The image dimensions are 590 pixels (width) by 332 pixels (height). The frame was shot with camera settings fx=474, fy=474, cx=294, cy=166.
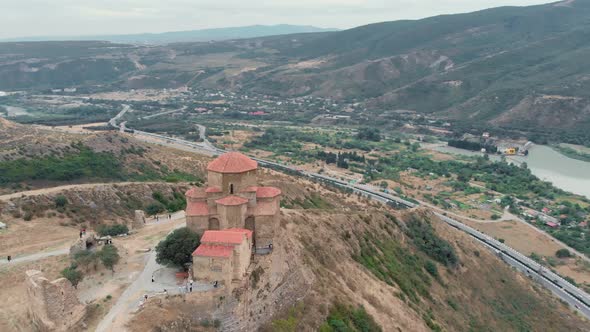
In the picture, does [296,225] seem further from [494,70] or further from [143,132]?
[494,70]

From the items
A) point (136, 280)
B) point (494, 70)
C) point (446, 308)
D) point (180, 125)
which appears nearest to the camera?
point (136, 280)

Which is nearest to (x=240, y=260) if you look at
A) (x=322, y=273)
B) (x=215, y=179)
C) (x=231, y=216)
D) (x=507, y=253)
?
(x=231, y=216)

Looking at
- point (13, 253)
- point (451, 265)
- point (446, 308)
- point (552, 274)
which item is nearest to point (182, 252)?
point (13, 253)

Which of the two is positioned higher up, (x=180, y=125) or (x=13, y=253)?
(x=13, y=253)

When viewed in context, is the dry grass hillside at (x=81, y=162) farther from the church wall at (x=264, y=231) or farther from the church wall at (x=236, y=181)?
the church wall at (x=264, y=231)

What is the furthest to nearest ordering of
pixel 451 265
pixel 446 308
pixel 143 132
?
pixel 143 132 < pixel 451 265 < pixel 446 308

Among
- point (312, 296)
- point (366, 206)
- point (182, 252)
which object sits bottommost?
point (366, 206)

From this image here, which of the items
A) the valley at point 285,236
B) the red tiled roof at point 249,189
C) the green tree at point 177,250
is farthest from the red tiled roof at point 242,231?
the red tiled roof at point 249,189

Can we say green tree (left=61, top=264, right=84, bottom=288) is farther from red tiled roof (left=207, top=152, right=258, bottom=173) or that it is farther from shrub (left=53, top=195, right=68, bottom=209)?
shrub (left=53, top=195, right=68, bottom=209)

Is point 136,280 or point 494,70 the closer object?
point 136,280
